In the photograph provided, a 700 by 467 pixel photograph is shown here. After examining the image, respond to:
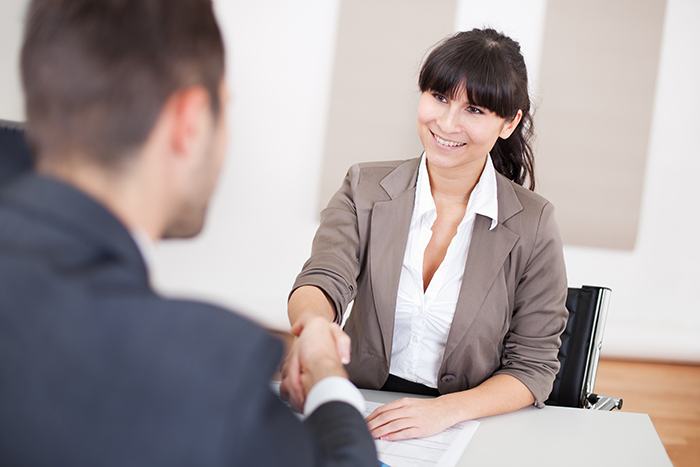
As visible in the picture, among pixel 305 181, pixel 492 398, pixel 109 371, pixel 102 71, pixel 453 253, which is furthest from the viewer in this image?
pixel 305 181

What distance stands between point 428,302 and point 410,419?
500mm

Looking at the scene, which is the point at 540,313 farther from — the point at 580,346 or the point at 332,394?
the point at 332,394

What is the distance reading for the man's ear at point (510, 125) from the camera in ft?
6.96

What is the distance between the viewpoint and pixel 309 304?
1798mm

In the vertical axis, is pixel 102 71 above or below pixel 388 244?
above

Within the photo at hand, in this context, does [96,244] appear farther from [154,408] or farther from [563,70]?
[563,70]

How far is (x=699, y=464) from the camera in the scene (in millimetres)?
3551

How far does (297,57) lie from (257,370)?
4360 millimetres

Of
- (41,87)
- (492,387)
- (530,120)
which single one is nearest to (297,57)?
(530,120)

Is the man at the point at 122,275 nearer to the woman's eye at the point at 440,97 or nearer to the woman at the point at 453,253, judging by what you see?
the woman at the point at 453,253

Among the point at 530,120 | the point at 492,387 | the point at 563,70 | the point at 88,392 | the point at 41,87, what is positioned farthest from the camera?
the point at 563,70

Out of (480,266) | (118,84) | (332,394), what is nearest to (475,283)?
(480,266)

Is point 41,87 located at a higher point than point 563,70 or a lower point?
lower

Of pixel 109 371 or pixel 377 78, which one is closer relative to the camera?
pixel 109 371
